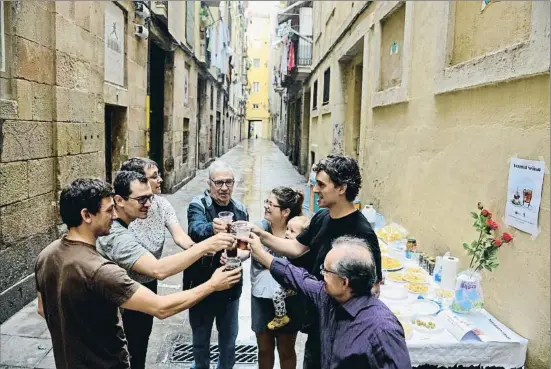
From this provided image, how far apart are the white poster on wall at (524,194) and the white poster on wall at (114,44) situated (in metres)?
6.29

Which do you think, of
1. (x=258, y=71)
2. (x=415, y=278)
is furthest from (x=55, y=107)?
(x=258, y=71)

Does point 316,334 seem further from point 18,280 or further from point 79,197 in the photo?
point 18,280

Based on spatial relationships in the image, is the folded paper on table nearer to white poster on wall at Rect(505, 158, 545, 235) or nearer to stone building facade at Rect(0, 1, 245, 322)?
white poster on wall at Rect(505, 158, 545, 235)

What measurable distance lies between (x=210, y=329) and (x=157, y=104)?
1040 centimetres

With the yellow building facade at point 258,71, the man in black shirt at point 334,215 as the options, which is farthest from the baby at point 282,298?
the yellow building facade at point 258,71

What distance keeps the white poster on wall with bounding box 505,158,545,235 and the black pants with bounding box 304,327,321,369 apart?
1666mm

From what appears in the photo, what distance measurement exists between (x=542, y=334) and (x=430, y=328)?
70 centimetres

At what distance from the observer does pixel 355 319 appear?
6.36 ft

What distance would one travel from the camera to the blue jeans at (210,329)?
340 cm

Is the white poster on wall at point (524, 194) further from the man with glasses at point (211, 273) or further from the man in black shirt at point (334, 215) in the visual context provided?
the man with glasses at point (211, 273)

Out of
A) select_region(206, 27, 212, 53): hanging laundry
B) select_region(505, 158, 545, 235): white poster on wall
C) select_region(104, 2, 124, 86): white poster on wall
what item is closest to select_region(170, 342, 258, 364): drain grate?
select_region(505, 158, 545, 235): white poster on wall

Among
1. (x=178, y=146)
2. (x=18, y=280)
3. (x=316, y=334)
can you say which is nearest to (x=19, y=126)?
(x=18, y=280)

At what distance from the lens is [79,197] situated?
2111 mm

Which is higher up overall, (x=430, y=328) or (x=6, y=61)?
(x=6, y=61)
